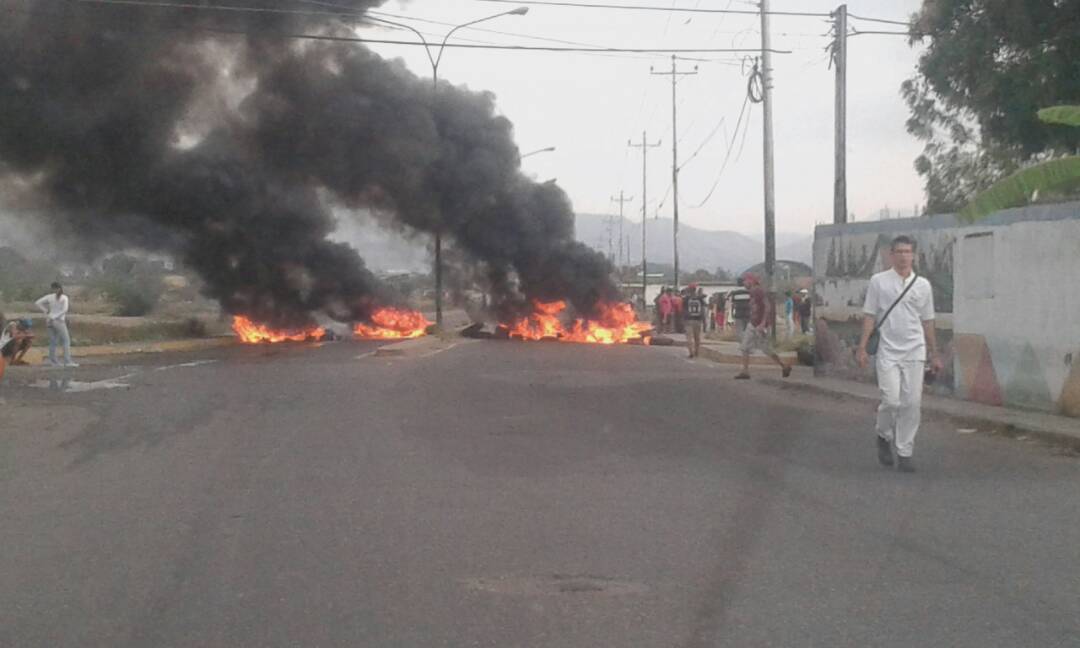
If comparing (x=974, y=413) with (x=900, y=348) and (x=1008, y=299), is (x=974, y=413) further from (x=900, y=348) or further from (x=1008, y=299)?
(x=900, y=348)

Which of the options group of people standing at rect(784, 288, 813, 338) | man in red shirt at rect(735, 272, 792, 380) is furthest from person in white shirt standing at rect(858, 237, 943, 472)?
group of people standing at rect(784, 288, 813, 338)

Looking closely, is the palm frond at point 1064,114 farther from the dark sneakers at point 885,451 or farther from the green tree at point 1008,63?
the green tree at point 1008,63

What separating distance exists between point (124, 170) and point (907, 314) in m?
26.6

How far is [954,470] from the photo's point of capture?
9.58m

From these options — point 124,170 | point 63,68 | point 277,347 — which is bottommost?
point 277,347

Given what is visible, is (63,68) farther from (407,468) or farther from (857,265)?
(407,468)

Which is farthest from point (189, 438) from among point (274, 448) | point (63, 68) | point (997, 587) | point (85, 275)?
point (85, 275)

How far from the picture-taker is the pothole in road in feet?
19.3

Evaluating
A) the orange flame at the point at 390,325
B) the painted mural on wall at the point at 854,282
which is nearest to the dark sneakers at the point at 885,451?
the painted mural on wall at the point at 854,282

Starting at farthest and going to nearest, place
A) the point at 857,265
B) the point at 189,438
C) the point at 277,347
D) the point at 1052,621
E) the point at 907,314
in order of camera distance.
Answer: the point at 277,347, the point at 857,265, the point at 189,438, the point at 907,314, the point at 1052,621

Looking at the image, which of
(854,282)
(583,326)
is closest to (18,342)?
(854,282)

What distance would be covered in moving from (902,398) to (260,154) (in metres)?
28.2

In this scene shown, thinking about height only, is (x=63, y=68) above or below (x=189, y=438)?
above

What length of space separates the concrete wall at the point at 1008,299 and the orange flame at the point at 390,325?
2352 centimetres
